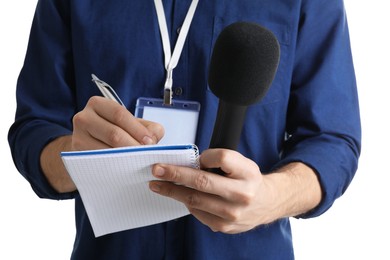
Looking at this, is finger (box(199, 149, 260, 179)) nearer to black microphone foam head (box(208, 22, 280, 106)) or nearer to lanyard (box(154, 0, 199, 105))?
black microphone foam head (box(208, 22, 280, 106))

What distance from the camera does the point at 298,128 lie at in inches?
43.4

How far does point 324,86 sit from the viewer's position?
1084 millimetres

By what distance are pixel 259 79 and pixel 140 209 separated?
13.2 inches

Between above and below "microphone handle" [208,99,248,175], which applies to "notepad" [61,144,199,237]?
below

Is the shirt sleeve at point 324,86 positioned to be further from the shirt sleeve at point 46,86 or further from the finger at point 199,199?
the shirt sleeve at point 46,86

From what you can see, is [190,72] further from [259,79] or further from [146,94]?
[259,79]

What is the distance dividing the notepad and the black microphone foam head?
9cm

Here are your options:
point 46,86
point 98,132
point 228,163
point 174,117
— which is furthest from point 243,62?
point 46,86

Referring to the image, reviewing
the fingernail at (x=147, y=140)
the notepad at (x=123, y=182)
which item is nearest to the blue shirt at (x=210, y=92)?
the notepad at (x=123, y=182)

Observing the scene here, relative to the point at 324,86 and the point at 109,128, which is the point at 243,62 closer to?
the point at 109,128

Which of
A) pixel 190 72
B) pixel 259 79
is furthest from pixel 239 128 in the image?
pixel 190 72

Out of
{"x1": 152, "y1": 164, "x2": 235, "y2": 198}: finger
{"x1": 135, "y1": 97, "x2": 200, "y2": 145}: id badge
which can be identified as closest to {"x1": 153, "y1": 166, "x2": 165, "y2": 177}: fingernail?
{"x1": 152, "y1": 164, "x2": 235, "y2": 198}: finger

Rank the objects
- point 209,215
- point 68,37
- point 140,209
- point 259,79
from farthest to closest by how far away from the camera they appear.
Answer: point 68,37 → point 140,209 → point 209,215 → point 259,79

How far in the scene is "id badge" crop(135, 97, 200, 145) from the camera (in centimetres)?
100
